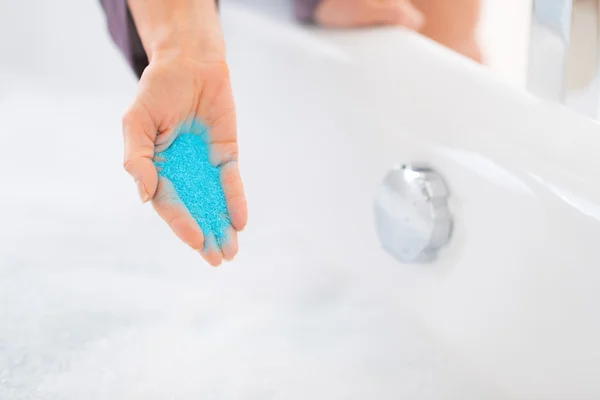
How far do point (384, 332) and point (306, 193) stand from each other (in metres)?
0.20

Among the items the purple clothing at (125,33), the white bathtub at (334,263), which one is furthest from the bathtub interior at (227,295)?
the purple clothing at (125,33)

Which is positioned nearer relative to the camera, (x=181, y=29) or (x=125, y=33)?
(x=181, y=29)

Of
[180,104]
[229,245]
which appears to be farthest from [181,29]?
[229,245]

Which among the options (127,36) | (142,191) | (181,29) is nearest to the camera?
(142,191)

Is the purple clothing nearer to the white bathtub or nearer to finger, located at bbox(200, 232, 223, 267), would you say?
the white bathtub

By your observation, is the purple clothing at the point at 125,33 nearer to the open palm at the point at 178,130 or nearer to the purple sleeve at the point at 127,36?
the purple sleeve at the point at 127,36

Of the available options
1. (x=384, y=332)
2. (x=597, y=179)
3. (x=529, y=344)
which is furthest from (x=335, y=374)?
(x=597, y=179)

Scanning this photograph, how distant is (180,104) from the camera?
1.86 ft

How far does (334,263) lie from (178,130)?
1.08 ft

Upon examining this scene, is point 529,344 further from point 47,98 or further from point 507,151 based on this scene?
point 47,98

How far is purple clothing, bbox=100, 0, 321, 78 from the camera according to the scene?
30.1 inches

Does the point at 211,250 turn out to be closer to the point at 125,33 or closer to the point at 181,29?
the point at 181,29

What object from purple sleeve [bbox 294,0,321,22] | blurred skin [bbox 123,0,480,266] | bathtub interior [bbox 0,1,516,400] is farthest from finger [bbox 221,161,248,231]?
purple sleeve [bbox 294,0,321,22]

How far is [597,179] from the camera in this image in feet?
1.78
